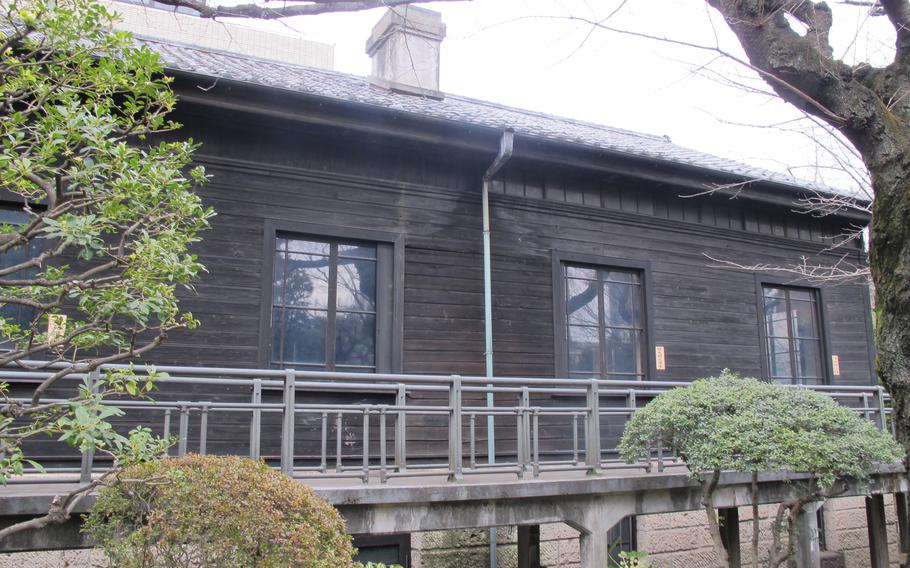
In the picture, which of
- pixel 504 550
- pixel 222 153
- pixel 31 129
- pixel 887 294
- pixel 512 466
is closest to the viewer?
pixel 31 129

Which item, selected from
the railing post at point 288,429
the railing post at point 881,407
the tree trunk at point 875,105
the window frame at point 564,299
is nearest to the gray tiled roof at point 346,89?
the window frame at point 564,299

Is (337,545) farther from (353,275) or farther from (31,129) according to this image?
(353,275)

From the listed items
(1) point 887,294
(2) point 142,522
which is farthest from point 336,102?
(1) point 887,294

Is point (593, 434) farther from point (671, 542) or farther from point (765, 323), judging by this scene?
point (765, 323)

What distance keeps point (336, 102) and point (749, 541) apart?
7947 mm

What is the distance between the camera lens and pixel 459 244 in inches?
342

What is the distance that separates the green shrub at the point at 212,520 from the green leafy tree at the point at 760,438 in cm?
336

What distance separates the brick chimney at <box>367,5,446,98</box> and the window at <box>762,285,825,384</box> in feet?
18.9

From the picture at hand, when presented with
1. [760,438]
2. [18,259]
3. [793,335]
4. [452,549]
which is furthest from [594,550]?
[793,335]

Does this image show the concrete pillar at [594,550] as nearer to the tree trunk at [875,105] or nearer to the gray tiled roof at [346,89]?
the tree trunk at [875,105]

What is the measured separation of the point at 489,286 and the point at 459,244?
606 millimetres

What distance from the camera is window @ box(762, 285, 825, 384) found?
11.0 meters

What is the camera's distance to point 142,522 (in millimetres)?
4160

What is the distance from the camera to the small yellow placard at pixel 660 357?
9.71 m
